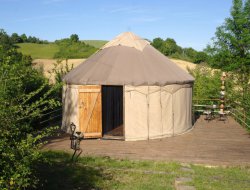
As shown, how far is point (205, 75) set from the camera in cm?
1942

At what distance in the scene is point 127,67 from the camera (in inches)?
422

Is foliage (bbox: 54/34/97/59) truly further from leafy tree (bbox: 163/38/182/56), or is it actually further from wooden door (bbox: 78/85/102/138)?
wooden door (bbox: 78/85/102/138)

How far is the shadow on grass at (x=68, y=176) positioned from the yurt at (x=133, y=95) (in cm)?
273

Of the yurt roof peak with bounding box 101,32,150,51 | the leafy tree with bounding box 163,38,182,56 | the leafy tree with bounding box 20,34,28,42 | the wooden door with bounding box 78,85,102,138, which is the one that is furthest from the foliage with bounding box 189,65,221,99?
the leafy tree with bounding box 20,34,28,42

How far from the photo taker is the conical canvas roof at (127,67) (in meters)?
10.2

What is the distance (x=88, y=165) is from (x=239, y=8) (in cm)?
2262

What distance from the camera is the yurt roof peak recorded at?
11.9m

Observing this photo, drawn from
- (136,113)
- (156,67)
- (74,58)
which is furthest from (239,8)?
(74,58)

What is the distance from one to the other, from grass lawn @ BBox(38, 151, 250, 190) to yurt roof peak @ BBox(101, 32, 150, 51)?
5.17m

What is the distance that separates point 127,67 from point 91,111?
191 centimetres

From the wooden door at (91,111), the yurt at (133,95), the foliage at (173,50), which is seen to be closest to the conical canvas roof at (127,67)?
the yurt at (133,95)

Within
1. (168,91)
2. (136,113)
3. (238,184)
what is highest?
(168,91)

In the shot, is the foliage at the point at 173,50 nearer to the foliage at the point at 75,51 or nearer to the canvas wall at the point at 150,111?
the foliage at the point at 75,51

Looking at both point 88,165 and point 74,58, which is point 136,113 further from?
point 74,58
